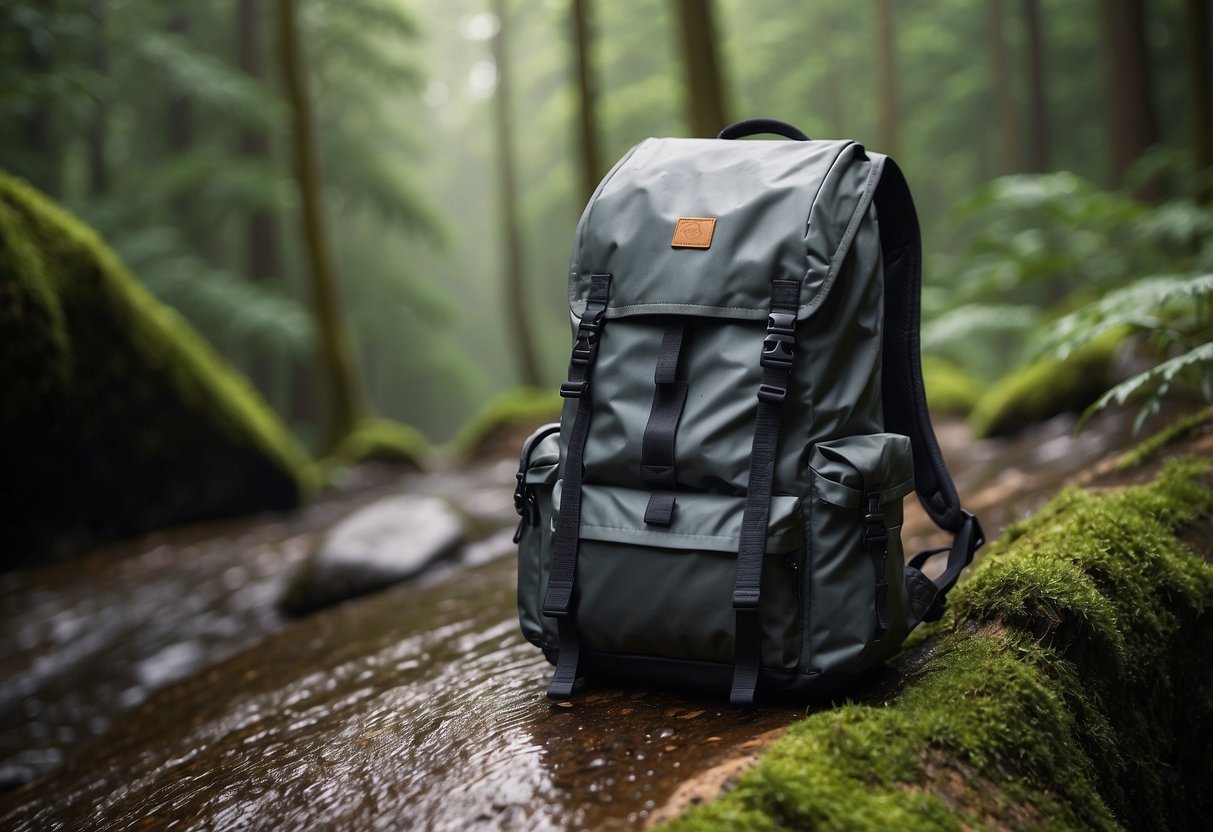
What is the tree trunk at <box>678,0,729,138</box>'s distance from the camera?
8195 millimetres

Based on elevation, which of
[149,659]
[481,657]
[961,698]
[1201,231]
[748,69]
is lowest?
[149,659]

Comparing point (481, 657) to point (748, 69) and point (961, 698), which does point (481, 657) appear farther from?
point (748, 69)

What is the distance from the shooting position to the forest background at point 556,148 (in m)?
7.45

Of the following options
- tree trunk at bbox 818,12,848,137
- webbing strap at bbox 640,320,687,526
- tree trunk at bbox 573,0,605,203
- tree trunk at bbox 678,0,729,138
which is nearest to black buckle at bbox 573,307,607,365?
webbing strap at bbox 640,320,687,526

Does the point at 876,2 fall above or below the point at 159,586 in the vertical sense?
above

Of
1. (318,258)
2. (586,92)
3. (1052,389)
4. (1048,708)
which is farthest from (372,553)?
(586,92)

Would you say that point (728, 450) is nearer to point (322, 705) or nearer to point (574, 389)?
point (574, 389)

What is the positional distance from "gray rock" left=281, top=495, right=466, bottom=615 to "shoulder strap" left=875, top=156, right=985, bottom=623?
3.37m

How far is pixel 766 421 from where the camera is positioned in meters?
2.19

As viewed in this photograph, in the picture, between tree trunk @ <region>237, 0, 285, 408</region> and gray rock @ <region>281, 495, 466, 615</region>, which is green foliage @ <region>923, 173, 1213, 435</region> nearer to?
gray rock @ <region>281, 495, 466, 615</region>

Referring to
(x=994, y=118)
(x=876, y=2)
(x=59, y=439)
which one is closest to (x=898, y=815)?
(x=59, y=439)

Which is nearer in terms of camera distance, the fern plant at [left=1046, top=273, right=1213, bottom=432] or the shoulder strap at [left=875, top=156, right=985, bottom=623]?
the shoulder strap at [left=875, top=156, right=985, bottom=623]

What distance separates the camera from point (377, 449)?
35.6 ft

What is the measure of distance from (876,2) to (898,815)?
17783 mm
